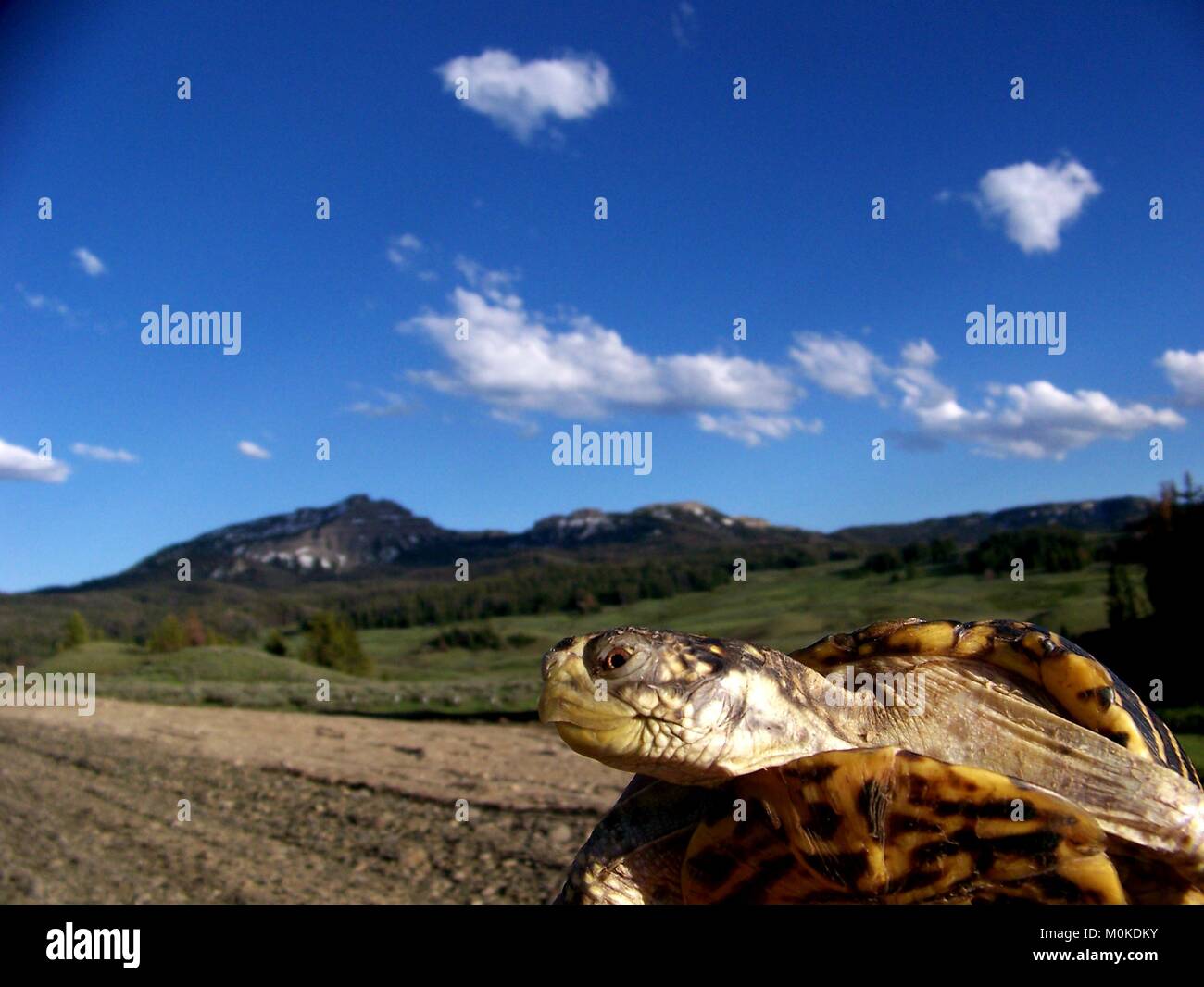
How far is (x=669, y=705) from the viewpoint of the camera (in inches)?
88.9

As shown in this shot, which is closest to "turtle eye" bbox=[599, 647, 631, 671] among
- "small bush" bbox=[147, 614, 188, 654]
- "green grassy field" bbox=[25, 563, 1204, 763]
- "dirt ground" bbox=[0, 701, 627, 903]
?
"dirt ground" bbox=[0, 701, 627, 903]

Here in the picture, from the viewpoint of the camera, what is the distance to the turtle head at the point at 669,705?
2.26 m

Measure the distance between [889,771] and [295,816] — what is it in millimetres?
10398

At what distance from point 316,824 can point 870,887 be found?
952 centimetres

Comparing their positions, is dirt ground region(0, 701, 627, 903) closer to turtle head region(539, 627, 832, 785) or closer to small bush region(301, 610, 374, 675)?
turtle head region(539, 627, 832, 785)

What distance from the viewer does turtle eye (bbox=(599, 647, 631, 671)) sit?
2291 millimetres

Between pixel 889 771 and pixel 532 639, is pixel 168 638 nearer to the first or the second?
pixel 532 639

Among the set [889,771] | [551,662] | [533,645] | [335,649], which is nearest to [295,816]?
[551,662]

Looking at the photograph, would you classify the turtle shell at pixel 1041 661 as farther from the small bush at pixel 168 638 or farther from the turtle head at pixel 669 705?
the small bush at pixel 168 638

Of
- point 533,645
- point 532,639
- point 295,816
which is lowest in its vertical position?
point 533,645

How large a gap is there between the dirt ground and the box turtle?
5.26 m

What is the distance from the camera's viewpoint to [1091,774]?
2453 mm

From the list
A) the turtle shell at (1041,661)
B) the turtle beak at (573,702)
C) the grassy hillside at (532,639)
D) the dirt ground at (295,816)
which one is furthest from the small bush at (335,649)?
the turtle beak at (573,702)
